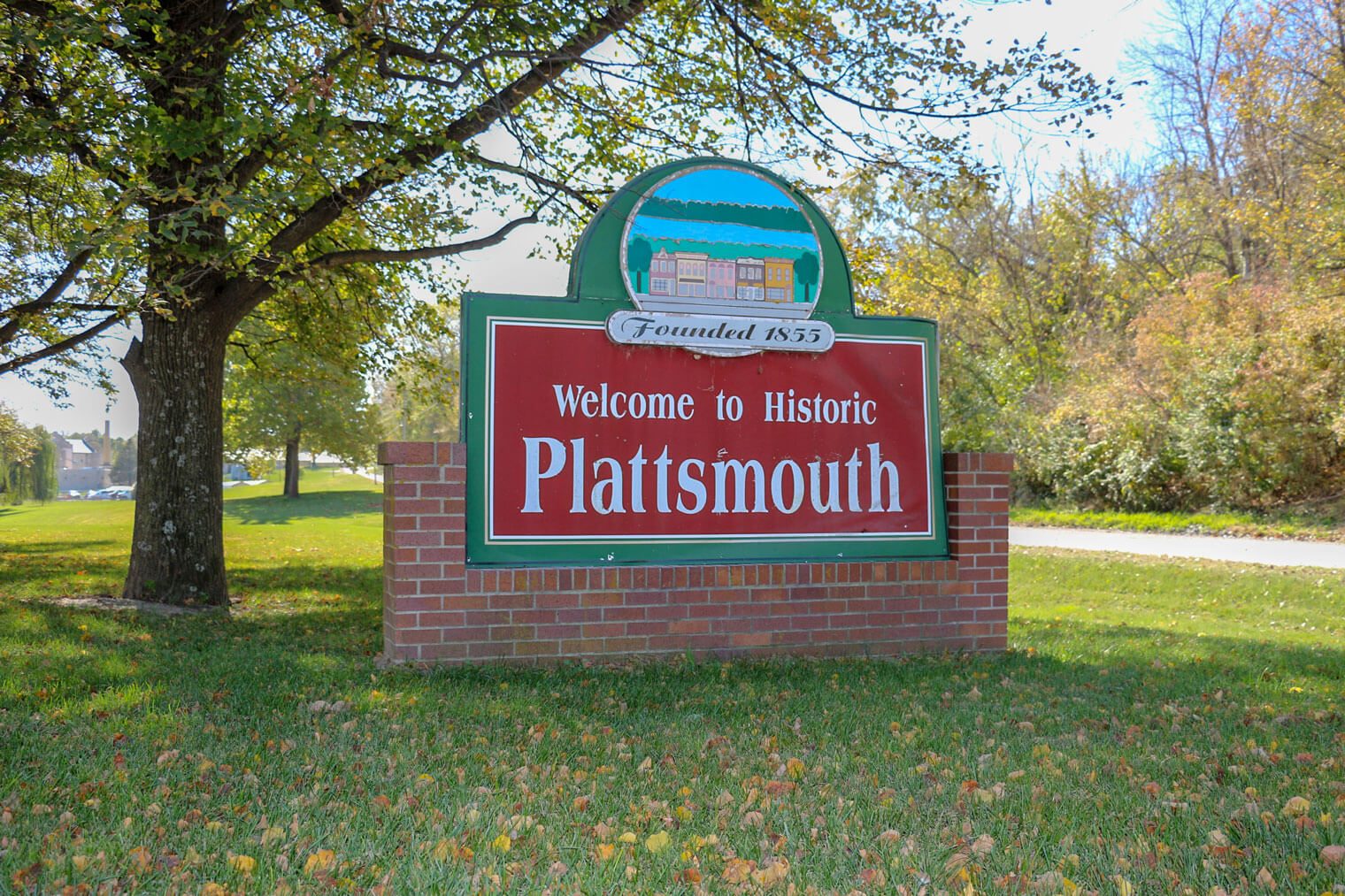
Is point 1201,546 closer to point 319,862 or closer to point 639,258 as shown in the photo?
point 639,258

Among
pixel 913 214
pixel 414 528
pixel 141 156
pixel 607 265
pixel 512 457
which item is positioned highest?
pixel 913 214

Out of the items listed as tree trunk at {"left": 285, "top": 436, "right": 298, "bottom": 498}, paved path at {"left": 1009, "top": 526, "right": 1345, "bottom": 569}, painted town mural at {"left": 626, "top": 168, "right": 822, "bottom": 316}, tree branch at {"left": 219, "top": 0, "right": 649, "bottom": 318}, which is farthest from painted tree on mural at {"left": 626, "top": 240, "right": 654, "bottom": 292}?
tree trunk at {"left": 285, "top": 436, "right": 298, "bottom": 498}

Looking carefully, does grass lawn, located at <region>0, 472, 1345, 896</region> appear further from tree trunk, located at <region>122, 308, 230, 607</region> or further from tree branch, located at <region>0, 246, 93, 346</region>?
tree branch, located at <region>0, 246, 93, 346</region>

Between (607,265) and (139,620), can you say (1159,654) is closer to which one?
(607,265)

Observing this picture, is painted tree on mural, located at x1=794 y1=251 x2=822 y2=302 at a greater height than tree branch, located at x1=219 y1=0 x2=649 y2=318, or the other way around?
tree branch, located at x1=219 y1=0 x2=649 y2=318

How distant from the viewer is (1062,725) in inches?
177

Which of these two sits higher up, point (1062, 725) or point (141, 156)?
point (141, 156)

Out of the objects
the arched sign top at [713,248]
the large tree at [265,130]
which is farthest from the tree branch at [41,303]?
the arched sign top at [713,248]

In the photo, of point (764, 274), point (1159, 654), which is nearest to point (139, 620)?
point (764, 274)

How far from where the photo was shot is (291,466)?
3878 cm

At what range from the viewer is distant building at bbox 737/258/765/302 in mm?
6090

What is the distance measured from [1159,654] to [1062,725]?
305 cm

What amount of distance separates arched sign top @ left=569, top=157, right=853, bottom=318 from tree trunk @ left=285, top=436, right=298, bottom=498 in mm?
33889

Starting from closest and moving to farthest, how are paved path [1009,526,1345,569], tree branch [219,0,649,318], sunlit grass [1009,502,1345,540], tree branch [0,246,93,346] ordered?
tree branch [219,0,649,318] < tree branch [0,246,93,346] < paved path [1009,526,1345,569] < sunlit grass [1009,502,1345,540]
